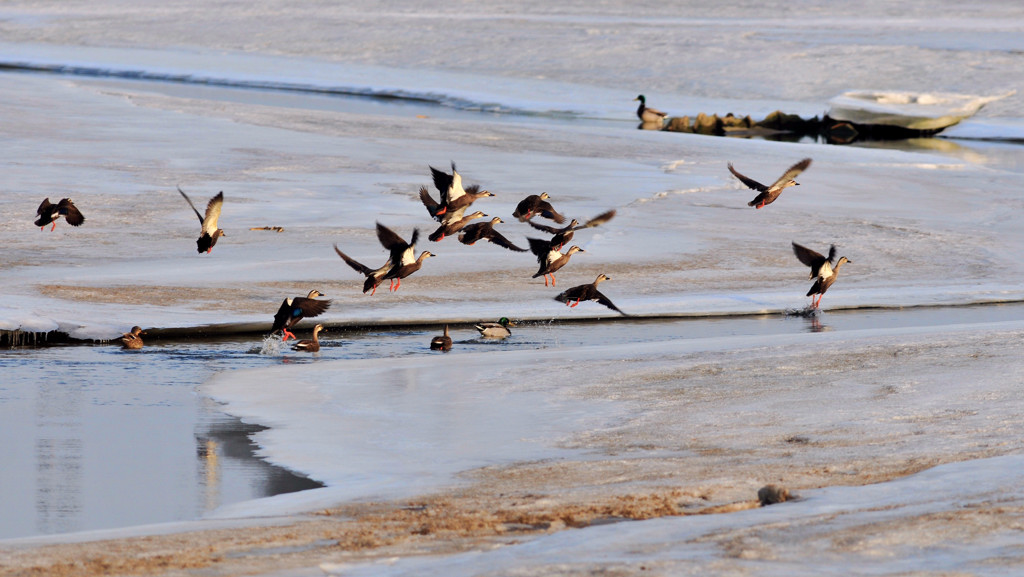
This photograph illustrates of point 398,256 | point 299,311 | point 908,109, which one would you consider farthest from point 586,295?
point 908,109

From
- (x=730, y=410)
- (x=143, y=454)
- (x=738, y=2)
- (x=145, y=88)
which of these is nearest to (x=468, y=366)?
(x=730, y=410)

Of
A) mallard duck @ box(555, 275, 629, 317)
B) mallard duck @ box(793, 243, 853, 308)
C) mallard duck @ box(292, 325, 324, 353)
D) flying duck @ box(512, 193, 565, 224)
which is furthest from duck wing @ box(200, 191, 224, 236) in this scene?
mallard duck @ box(793, 243, 853, 308)

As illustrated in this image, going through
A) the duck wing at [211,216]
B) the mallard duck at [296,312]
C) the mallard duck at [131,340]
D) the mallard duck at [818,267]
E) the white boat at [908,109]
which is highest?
the white boat at [908,109]

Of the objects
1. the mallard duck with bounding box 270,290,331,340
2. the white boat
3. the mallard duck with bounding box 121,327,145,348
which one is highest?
the white boat

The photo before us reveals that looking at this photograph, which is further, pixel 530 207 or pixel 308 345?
pixel 530 207

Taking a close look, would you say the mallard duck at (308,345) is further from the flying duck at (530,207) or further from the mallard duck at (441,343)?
the flying duck at (530,207)

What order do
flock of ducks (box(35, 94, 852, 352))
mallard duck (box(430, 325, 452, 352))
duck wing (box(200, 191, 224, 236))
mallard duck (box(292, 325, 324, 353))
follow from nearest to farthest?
1. mallard duck (box(292, 325, 324, 353))
2. mallard duck (box(430, 325, 452, 352))
3. flock of ducks (box(35, 94, 852, 352))
4. duck wing (box(200, 191, 224, 236))

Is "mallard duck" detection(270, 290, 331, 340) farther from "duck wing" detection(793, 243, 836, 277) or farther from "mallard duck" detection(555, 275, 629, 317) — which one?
"duck wing" detection(793, 243, 836, 277)

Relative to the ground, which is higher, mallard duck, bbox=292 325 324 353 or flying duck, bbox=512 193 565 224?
flying duck, bbox=512 193 565 224

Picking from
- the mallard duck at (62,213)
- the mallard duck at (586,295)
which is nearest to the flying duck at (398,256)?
the mallard duck at (586,295)

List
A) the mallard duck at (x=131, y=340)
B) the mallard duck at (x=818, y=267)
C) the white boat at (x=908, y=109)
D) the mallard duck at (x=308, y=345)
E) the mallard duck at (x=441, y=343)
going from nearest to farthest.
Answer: the mallard duck at (x=131, y=340)
the mallard duck at (x=308, y=345)
the mallard duck at (x=441, y=343)
the mallard duck at (x=818, y=267)
the white boat at (x=908, y=109)

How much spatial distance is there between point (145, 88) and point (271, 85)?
3407mm

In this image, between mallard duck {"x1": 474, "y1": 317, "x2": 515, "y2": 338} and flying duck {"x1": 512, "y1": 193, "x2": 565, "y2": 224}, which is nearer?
mallard duck {"x1": 474, "y1": 317, "x2": 515, "y2": 338}

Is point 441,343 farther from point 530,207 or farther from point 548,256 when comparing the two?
point 530,207
